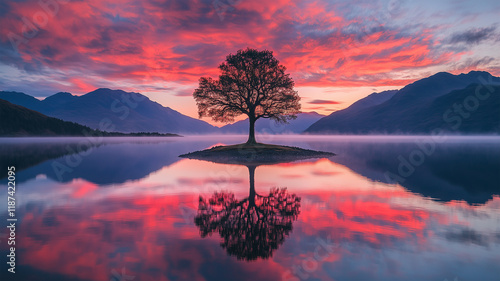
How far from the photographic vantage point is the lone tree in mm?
56094

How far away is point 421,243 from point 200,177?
67.9 feet

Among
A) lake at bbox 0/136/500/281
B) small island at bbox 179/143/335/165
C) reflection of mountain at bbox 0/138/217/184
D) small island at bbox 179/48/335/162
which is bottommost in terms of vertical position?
lake at bbox 0/136/500/281

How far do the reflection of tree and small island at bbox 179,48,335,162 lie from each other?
3603 cm

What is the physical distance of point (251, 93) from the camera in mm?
57688

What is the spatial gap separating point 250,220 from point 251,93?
153ft

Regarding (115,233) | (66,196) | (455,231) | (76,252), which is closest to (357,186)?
(455,231)

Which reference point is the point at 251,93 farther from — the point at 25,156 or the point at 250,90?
the point at 25,156

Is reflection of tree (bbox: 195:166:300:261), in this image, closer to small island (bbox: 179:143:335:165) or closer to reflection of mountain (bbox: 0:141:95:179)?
reflection of mountain (bbox: 0:141:95:179)

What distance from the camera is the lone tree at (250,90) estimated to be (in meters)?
56.1

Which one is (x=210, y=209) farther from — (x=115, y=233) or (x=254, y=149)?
(x=254, y=149)

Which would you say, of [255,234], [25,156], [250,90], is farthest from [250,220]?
[25,156]

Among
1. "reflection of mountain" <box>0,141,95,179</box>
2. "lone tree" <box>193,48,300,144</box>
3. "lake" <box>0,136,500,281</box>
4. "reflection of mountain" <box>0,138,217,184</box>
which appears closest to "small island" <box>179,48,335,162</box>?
"lone tree" <box>193,48,300,144</box>

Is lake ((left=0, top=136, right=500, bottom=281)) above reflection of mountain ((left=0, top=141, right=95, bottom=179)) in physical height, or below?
below

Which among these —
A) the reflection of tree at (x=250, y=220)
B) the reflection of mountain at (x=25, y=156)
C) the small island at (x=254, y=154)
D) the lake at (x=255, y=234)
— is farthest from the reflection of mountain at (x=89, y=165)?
the reflection of tree at (x=250, y=220)
